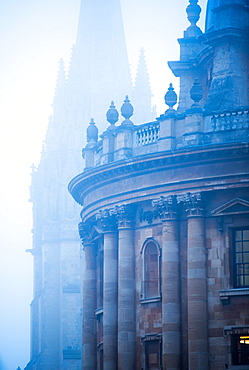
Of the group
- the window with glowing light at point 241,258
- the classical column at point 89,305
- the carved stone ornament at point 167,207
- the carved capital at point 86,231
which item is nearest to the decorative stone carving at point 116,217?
the carved stone ornament at point 167,207

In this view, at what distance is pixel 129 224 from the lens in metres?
51.4

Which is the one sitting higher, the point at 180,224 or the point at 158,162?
the point at 158,162

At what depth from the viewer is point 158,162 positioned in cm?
4909

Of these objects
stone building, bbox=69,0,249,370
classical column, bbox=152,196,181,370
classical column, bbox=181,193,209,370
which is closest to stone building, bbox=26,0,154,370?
stone building, bbox=69,0,249,370

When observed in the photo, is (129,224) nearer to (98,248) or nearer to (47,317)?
(98,248)

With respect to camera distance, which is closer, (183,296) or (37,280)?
(183,296)

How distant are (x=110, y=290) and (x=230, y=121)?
390 inches

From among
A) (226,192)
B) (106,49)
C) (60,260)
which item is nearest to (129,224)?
A: (226,192)

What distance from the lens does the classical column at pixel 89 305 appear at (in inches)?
2180

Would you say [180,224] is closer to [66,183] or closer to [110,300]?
[110,300]

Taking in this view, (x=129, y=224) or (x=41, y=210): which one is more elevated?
(x=41, y=210)

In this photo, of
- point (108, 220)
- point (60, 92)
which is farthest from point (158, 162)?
point (60, 92)

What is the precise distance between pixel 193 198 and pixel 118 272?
19.6 feet

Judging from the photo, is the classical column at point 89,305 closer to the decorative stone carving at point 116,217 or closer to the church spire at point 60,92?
the decorative stone carving at point 116,217
